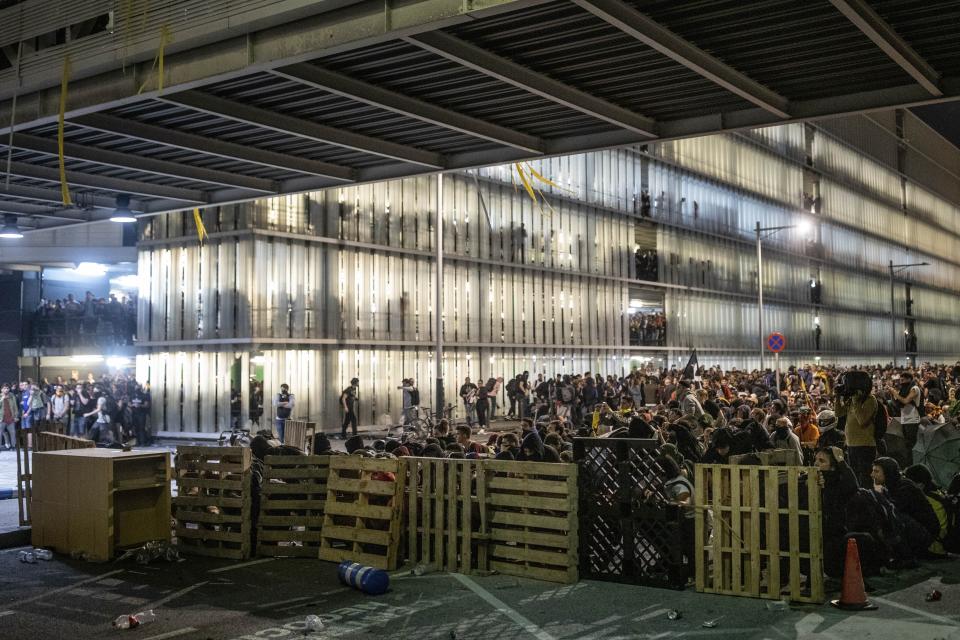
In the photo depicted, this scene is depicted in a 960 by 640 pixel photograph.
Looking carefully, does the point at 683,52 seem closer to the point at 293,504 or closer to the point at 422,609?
the point at 422,609

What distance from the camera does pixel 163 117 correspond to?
13.6 metres

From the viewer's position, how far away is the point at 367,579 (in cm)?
973

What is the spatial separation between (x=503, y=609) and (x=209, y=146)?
9.13 metres

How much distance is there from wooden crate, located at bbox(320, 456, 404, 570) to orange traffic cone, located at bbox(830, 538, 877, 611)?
188 inches

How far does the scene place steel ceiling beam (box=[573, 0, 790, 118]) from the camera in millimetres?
9766

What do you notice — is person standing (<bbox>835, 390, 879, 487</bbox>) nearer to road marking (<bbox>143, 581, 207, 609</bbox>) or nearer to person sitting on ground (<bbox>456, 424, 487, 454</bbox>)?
person sitting on ground (<bbox>456, 424, 487, 454</bbox>)

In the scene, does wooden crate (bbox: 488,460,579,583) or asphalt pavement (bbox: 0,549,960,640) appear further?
wooden crate (bbox: 488,460,579,583)

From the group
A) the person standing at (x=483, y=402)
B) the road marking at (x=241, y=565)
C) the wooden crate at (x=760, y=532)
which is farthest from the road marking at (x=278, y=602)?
the person standing at (x=483, y=402)

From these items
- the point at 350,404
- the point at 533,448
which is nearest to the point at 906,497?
the point at 533,448

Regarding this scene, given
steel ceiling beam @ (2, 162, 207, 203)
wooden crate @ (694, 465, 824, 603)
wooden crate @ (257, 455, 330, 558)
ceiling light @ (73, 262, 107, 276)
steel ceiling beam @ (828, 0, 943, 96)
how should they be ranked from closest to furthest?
wooden crate @ (694, 465, 824, 603)
steel ceiling beam @ (828, 0, 943, 96)
wooden crate @ (257, 455, 330, 558)
steel ceiling beam @ (2, 162, 207, 203)
ceiling light @ (73, 262, 107, 276)

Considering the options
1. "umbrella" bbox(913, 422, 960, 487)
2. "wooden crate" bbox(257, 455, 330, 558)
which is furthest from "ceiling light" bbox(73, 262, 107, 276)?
"umbrella" bbox(913, 422, 960, 487)

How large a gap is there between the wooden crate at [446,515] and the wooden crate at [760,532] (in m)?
2.52

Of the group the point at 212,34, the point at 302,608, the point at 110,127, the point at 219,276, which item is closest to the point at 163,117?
the point at 110,127

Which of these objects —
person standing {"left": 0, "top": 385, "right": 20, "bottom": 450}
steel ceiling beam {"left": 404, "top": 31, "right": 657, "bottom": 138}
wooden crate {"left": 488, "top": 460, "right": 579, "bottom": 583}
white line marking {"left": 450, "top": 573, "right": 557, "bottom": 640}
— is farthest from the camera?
person standing {"left": 0, "top": 385, "right": 20, "bottom": 450}
